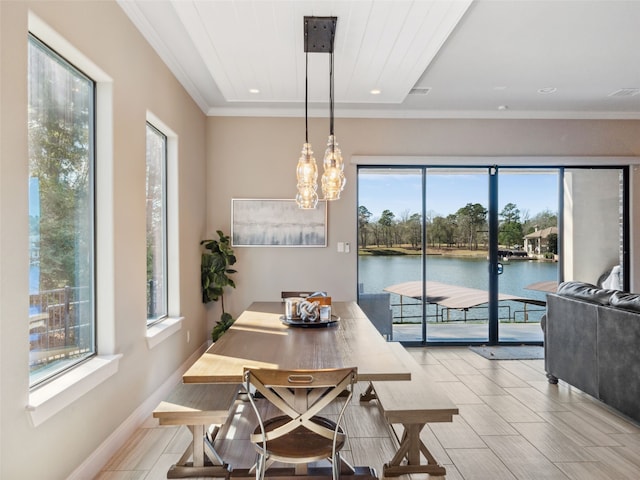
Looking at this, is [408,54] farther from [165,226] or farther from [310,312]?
[165,226]

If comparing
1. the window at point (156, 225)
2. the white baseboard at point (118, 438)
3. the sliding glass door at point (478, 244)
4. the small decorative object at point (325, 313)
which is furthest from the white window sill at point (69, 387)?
the sliding glass door at point (478, 244)

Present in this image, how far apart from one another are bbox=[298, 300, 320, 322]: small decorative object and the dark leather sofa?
2127 millimetres

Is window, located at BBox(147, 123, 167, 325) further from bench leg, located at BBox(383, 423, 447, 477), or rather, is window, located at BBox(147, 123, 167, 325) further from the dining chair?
bench leg, located at BBox(383, 423, 447, 477)

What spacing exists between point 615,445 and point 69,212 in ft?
11.8

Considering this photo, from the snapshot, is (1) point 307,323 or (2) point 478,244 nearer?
(1) point 307,323

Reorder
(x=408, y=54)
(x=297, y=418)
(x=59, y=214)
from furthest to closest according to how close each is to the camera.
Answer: (x=408, y=54) → (x=59, y=214) → (x=297, y=418)

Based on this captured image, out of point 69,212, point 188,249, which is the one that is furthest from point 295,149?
point 69,212

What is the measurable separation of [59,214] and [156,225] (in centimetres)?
152

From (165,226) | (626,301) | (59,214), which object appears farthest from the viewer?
(165,226)

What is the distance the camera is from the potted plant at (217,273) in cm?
499

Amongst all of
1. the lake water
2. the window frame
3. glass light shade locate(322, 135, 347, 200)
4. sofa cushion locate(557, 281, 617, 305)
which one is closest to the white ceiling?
the window frame

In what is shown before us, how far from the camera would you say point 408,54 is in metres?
3.46

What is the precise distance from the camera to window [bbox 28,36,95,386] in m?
2.11

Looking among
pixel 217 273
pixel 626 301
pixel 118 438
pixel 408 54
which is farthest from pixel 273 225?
pixel 626 301
